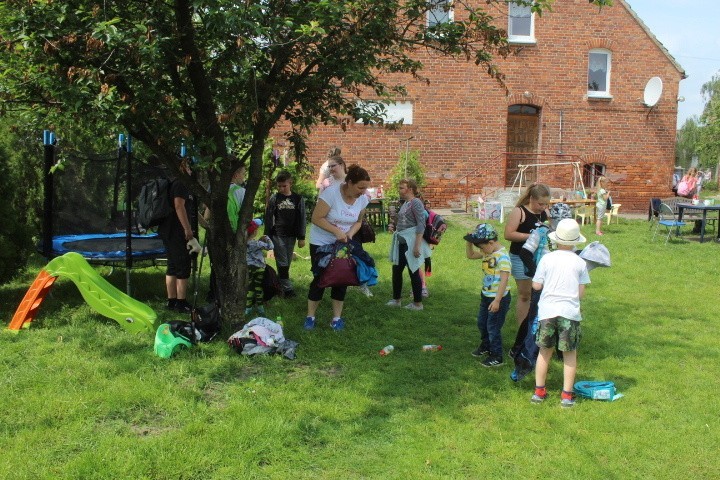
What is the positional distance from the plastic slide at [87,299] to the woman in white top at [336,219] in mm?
1597

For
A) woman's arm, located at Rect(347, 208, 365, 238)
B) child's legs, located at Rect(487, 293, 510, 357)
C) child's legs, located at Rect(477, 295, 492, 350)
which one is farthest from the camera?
woman's arm, located at Rect(347, 208, 365, 238)

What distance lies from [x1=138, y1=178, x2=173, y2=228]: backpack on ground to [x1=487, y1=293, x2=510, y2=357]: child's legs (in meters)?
3.50

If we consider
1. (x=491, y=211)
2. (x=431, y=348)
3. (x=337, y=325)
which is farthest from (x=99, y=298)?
(x=491, y=211)

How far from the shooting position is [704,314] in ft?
27.1

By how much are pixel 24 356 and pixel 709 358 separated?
20.2 ft

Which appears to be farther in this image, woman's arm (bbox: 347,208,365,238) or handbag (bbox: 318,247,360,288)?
woman's arm (bbox: 347,208,365,238)

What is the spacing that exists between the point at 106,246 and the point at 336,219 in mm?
3224

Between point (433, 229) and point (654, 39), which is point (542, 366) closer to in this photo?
point (433, 229)

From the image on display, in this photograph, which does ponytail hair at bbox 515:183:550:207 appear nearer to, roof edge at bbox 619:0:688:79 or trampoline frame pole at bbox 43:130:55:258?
trampoline frame pole at bbox 43:130:55:258

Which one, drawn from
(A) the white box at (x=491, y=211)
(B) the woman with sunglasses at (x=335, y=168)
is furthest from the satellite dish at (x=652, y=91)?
(B) the woman with sunglasses at (x=335, y=168)

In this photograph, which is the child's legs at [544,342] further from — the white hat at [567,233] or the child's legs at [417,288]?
the child's legs at [417,288]

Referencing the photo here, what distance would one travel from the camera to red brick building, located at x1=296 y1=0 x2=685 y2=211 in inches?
770

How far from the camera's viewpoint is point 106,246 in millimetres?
8250

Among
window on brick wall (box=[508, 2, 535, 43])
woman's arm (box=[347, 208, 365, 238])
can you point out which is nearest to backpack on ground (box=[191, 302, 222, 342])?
woman's arm (box=[347, 208, 365, 238])
